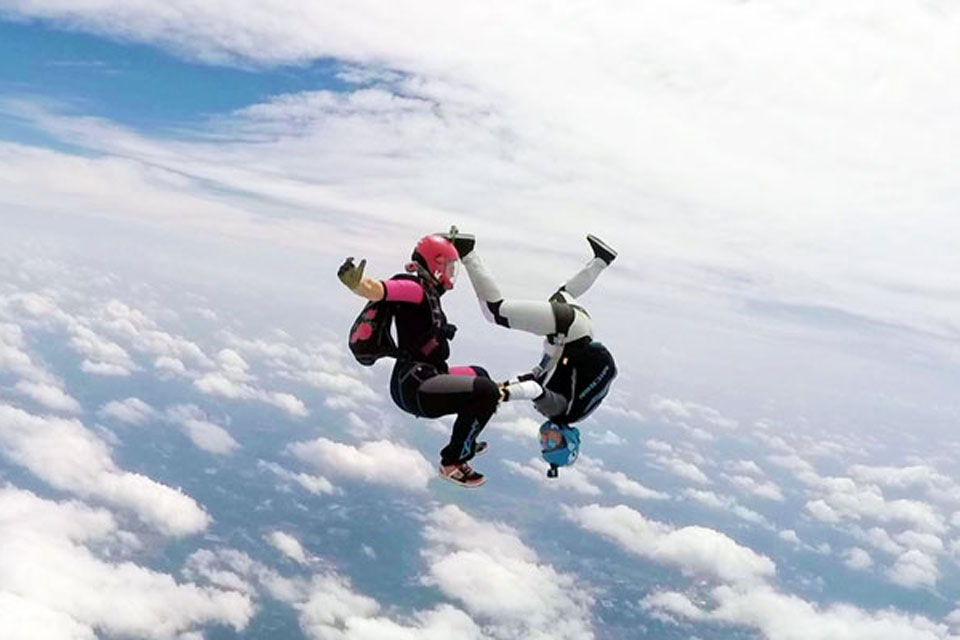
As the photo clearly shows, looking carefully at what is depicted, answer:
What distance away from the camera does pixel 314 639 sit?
19325cm

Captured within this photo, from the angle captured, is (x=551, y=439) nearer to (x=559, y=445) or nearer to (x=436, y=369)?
(x=559, y=445)

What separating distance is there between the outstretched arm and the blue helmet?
90.8 inches

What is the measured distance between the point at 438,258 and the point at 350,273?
1.22 meters

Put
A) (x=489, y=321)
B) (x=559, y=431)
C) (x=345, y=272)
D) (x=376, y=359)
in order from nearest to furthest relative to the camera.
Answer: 1. (x=345, y=272)
2. (x=489, y=321)
3. (x=376, y=359)
4. (x=559, y=431)

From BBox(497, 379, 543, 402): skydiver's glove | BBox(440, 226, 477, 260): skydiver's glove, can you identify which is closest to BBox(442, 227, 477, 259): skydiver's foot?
BBox(440, 226, 477, 260): skydiver's glove

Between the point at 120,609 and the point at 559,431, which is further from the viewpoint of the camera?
the point at 120,609

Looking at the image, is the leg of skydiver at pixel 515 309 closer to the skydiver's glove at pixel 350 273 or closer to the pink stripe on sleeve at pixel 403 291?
the pink stripe on sleeve at pixel 403 291

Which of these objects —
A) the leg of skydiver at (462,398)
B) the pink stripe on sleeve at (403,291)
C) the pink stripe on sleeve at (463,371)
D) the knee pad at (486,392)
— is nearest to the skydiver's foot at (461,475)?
the leg of skydiver at (462,398)

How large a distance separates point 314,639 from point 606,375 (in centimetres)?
21204

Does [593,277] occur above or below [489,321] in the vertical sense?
above

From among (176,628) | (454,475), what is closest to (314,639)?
(176,628)

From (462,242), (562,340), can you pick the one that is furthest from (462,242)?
(562,340)

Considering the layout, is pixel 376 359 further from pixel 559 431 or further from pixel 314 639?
pixel 314 639

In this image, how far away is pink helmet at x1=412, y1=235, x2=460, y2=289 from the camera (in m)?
6.02
